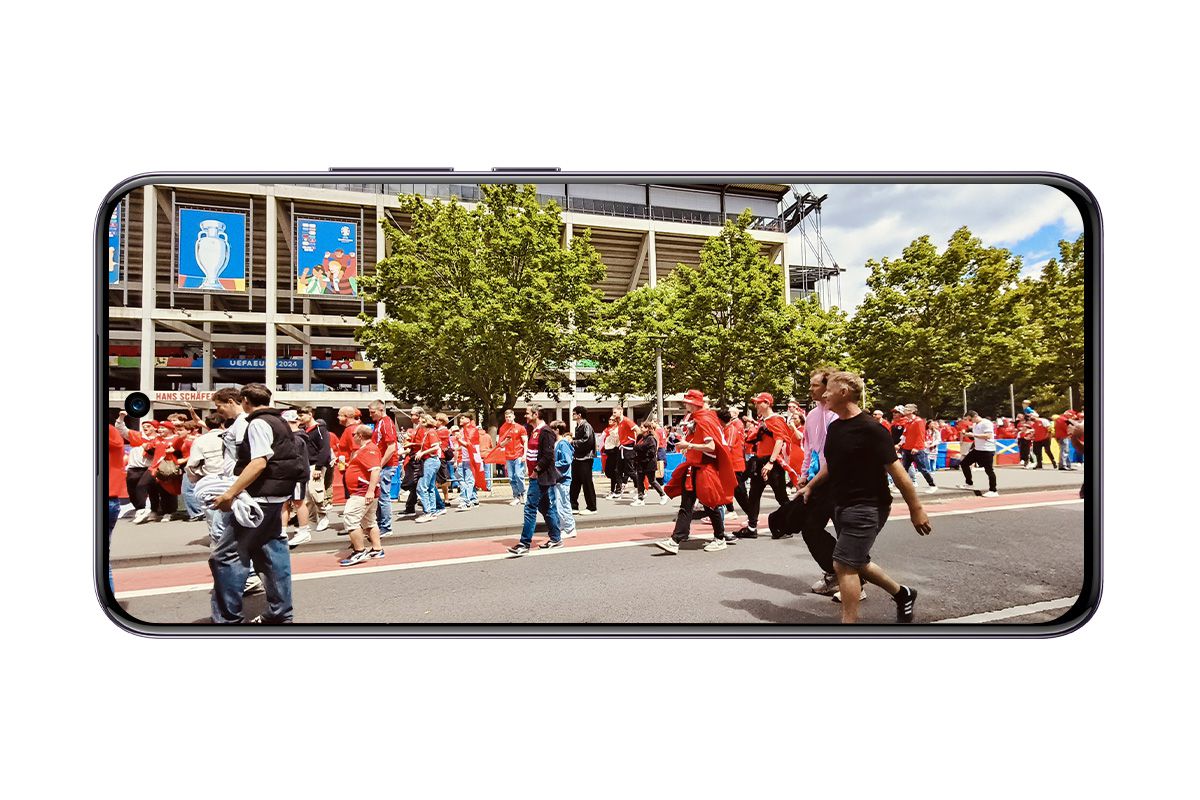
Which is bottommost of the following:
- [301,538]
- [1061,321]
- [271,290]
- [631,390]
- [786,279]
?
[301,538]

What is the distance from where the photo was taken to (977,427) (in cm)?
358

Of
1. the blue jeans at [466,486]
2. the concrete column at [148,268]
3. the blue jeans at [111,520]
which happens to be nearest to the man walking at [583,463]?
the blue jeans at [466,486]

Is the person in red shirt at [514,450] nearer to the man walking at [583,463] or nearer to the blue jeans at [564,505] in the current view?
the blue jeans at [564,505]

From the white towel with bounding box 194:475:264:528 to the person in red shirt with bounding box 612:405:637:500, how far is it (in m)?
2.29

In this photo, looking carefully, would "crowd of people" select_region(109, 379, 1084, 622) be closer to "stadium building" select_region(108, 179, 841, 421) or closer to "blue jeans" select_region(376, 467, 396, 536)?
"blue jeans" select_region(376, 467, 396, 536)

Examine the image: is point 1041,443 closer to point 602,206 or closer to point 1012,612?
point 1012,612

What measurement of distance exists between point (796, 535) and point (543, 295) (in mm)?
2280

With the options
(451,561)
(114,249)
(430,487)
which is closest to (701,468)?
(451,561)

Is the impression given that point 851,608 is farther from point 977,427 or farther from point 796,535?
point 977,427

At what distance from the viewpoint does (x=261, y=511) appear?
11.5ft

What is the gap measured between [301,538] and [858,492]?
3377mm

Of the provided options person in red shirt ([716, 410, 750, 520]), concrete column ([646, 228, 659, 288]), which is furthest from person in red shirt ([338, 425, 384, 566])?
person in red shirt ([716, 410, 750, 520])

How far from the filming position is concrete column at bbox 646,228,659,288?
3.33m
